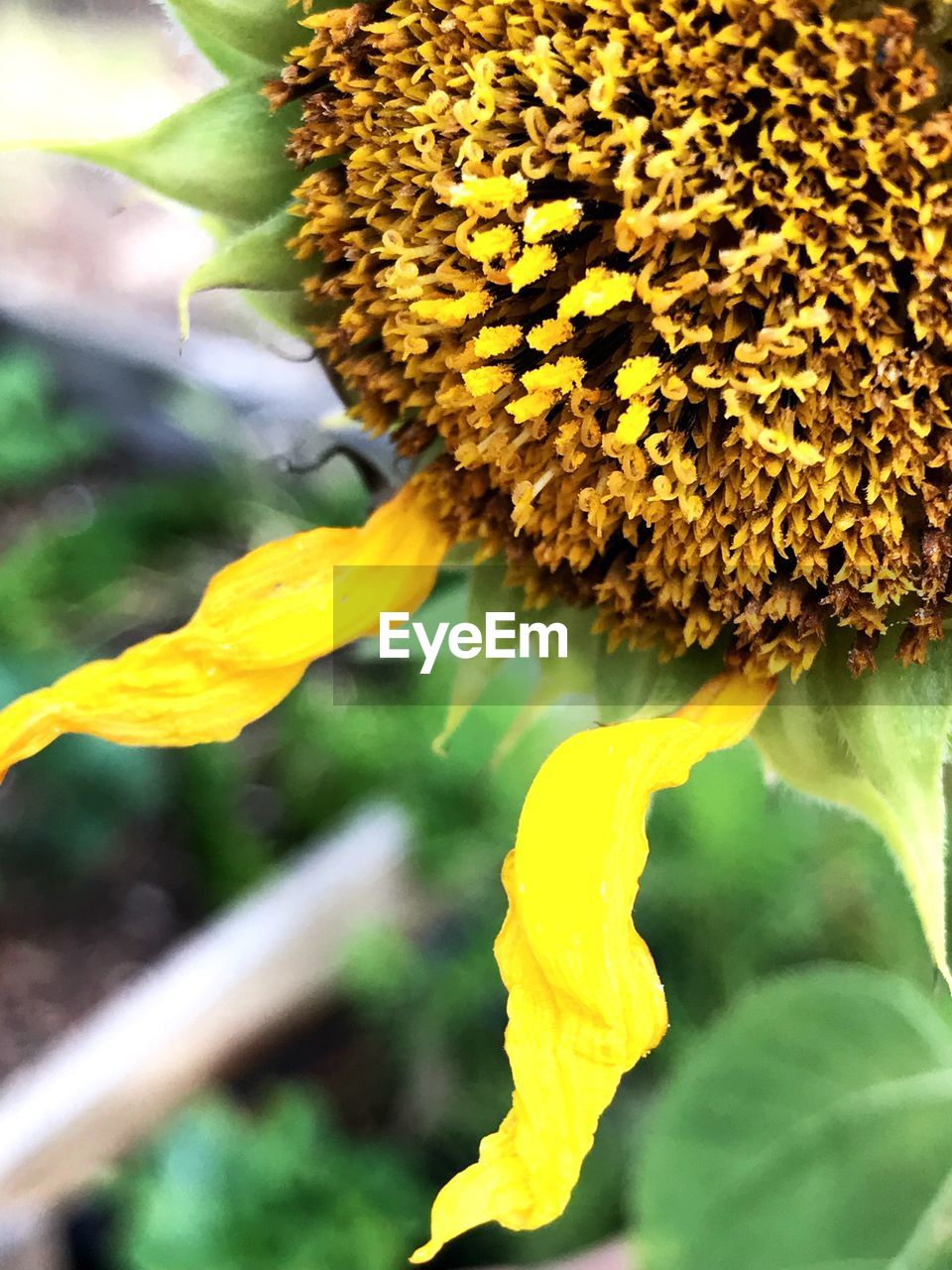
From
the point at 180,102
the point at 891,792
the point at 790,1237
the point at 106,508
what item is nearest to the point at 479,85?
the point at 180,102

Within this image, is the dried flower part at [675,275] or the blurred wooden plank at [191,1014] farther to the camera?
Result: the blurred wooden plank at [191,1014]

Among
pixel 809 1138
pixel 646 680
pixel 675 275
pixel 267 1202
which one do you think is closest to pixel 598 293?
pixel 675 275

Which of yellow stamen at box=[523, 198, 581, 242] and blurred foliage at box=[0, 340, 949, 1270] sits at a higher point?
yellow stamen at box=[523, 198, 581, 242]

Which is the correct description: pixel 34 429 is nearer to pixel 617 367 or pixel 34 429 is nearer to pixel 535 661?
pixel 535 661

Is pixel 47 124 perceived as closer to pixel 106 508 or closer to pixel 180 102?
pixel 106 508

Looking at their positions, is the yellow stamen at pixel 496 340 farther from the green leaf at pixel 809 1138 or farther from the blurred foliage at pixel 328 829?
the green leaf at pixel 809 1138

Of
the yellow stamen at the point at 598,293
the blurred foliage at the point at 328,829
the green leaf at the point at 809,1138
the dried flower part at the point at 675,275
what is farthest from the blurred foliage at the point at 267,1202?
the yellow stamen at the point at 598,293

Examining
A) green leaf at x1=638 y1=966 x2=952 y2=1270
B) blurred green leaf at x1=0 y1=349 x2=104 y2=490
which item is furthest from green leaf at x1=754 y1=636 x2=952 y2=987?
blurred green leaf at x1=0 y1=349 x2=104 y2=490

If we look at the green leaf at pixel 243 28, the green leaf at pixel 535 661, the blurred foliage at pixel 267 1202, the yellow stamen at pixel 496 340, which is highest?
the green leaf at pixel 243 28

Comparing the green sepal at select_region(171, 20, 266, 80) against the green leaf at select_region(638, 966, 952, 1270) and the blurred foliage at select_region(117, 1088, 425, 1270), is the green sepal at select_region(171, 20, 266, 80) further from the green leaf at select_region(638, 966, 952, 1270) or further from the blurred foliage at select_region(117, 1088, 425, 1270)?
the blurred foliage at select_region(117, 1088, 425, 1270)
